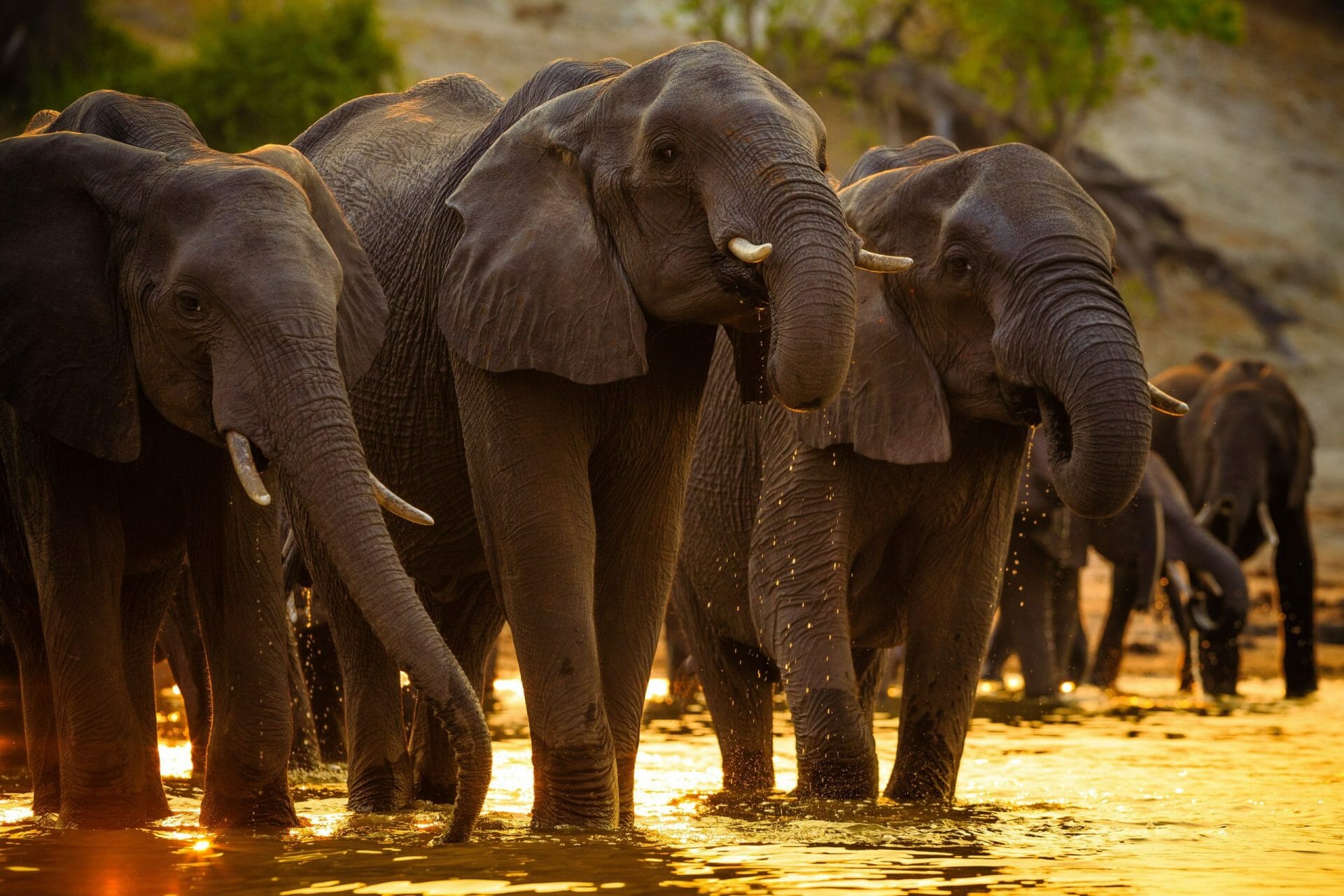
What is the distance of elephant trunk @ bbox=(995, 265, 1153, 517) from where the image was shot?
6.12 meters

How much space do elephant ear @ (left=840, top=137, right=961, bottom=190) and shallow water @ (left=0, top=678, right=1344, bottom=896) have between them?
2145mm

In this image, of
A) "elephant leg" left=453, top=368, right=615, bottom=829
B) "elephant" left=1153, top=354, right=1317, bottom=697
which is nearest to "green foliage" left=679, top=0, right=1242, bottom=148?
"elephant" left=1153, top=354, right=1317, bottom=697

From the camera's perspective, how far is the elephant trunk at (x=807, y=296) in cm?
519

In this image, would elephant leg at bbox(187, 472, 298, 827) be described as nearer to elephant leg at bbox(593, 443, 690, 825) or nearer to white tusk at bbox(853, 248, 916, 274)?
elephant leg at bbox(593, 443, 690, 825)

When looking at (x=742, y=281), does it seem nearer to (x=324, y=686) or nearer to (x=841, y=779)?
(x=841, y=779)

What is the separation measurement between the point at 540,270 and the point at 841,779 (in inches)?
76.0

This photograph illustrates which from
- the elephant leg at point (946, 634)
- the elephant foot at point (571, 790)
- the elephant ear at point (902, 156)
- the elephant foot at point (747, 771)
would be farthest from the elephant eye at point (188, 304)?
the elephant foot at point (747, 771)

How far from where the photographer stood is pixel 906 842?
19.0ft

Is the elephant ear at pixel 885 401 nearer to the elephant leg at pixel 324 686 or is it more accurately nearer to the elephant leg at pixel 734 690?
the elephant leg at pixel 734 690

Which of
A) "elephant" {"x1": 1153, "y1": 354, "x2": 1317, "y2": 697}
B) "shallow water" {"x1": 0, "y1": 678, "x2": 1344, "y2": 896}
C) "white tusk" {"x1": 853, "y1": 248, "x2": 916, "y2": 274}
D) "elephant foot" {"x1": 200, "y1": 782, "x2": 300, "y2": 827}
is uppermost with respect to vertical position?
"elephant" {"x1": 1153, "y1": 354, "x2": 1317, "y2": 697}

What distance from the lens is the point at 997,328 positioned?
6.48 m

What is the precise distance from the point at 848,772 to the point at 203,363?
7.97 ft

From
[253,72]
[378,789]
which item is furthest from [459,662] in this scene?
[253,72]

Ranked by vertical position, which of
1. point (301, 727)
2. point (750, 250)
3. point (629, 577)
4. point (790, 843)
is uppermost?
point (750, 250)
